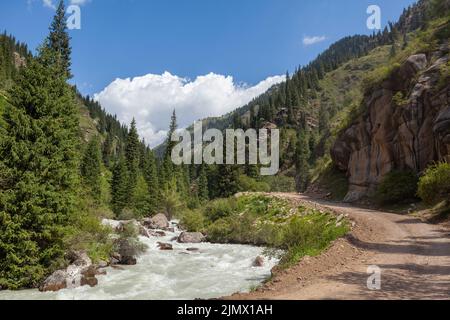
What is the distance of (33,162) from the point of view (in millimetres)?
21109

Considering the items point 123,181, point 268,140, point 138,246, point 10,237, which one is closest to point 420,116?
point 138,246

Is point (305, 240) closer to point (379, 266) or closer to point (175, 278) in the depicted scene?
point (379, 266)

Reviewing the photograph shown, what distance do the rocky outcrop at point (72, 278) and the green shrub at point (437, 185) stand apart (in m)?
21.5

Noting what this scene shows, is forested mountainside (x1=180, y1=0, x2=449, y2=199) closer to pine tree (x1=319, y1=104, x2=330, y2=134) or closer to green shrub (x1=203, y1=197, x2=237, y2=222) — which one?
pine tree (x1=319, y1=104, x2=330, y2=134)

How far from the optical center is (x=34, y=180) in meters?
20.7

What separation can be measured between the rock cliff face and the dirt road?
12.6 metres

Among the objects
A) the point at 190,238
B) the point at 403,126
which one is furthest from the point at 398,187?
the point at 190,238

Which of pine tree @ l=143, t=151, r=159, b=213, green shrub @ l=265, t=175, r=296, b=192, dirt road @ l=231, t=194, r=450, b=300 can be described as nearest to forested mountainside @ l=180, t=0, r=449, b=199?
green shrub @ l=265, t=175, r=296, b=192

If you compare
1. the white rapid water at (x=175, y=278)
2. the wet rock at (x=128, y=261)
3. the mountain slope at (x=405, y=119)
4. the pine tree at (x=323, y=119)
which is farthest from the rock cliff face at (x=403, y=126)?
the pine tree at (x=323, y=119)

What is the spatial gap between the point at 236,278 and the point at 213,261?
7005mm

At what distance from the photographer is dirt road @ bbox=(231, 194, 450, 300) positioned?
9617mm

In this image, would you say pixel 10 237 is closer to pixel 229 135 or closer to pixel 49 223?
pixel 49 223

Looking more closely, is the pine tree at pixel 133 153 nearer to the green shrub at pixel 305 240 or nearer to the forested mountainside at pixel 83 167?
the forested mountainside at pixel 83 167
